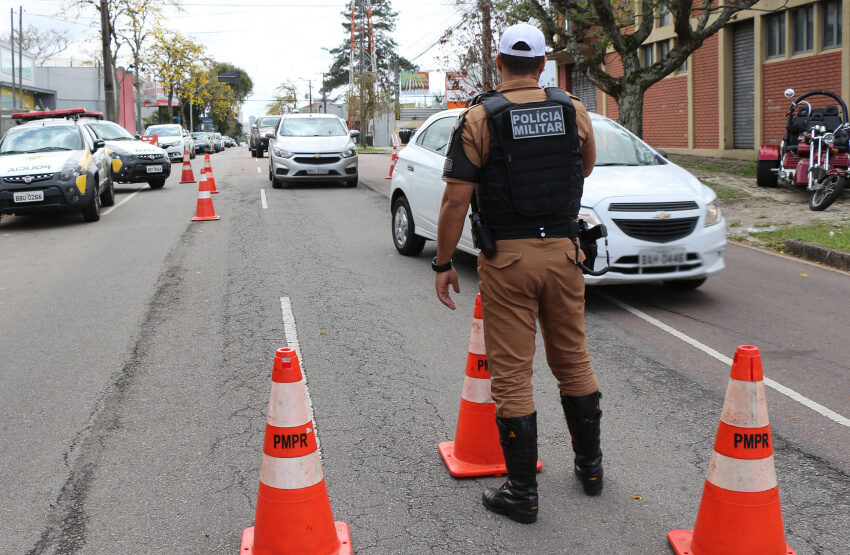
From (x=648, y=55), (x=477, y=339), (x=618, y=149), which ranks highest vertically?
(x=648, y=55)

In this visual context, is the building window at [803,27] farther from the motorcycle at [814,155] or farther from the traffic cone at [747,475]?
the traffic cone at [747,475]

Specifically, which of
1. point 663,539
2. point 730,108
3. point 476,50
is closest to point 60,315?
point 663,539

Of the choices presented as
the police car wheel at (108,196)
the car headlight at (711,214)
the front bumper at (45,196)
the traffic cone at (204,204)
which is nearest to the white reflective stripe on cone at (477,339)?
the car headlight at (711,214)

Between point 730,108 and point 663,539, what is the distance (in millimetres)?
21295

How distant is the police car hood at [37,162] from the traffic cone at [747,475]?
42.5ft

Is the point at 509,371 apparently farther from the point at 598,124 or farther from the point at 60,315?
the point at 598,124

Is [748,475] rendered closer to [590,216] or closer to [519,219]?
[519,219]

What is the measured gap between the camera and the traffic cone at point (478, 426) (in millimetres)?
4207

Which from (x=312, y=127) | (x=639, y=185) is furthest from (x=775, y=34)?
(x=639, y=185)

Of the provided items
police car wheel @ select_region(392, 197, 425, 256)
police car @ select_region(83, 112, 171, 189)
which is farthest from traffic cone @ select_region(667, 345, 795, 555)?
police car @ select_region(83, 112, 171, 189)

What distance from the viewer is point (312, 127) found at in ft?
66.5

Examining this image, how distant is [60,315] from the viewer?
25.8ft

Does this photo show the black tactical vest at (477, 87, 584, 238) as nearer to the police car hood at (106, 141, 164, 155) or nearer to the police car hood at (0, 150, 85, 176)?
the police car hood at (0, 150, 85, 176)

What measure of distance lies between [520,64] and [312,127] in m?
17.1
